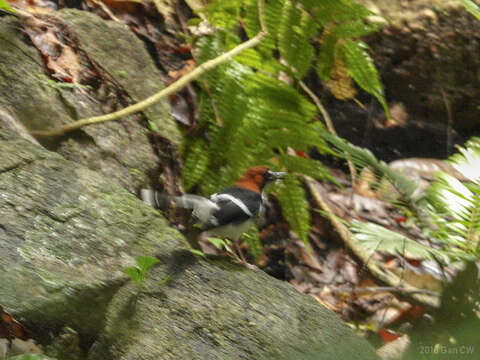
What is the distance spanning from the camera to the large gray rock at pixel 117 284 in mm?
1539

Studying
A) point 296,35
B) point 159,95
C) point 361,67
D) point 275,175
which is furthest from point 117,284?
point 361,67

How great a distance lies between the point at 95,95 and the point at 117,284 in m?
1.71

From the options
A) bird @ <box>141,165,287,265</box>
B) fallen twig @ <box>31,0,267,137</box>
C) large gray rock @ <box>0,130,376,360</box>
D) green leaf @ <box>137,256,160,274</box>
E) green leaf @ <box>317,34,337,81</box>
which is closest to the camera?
large gray rock @ <box>0,130,376,360</box>

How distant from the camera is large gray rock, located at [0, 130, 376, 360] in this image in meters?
1.54

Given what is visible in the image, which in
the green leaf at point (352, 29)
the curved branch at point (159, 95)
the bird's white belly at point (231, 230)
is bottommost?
the bird's white belly at point (231, 230)

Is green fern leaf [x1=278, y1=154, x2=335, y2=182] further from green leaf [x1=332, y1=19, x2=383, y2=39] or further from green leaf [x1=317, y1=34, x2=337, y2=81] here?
green leaf [x1=332, y1=19, x2=383, y2=39]

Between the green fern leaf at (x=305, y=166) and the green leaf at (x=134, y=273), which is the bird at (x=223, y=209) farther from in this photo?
the green leaf at (x=134, y=273)

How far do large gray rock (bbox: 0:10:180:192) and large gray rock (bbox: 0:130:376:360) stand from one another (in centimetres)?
48

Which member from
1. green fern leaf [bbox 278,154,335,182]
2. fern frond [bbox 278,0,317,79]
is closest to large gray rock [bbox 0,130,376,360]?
green fern leaf [bbox 278,154,335,182]

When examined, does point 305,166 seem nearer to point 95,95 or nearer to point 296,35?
point 296,35

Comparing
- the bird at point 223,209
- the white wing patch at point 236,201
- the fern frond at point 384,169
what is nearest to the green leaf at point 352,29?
the fern frond at point 384,169

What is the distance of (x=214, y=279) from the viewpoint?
1.96m

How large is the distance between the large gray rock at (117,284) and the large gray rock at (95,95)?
48cm

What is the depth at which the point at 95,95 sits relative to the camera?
3096 mm
